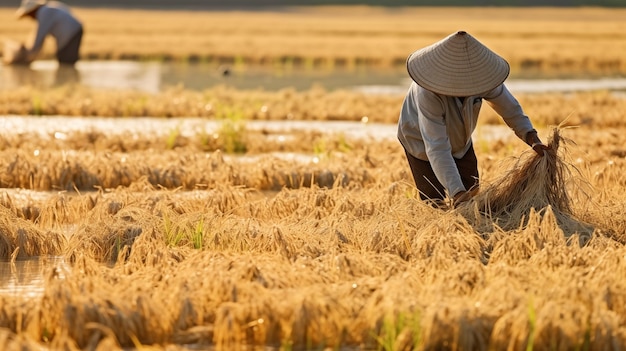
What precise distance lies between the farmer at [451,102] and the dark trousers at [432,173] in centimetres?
12

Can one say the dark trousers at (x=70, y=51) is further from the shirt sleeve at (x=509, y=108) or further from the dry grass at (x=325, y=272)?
the shirt sleeve at (x=509, y=108)

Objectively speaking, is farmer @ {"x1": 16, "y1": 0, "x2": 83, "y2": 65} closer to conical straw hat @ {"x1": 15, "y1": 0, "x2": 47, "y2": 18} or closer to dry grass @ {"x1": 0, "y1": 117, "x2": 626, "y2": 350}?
conical straw hat @ {"x1": 15, "y1": 0, "x2": 47, "y2": 18}

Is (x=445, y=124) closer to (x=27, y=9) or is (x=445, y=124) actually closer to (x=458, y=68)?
(x=458, y=68)

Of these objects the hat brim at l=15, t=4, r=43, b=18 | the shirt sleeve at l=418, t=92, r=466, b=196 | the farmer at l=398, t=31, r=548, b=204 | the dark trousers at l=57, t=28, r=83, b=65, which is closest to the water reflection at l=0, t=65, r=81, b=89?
the dark trousers at l=57, t=28, r=83, b=65

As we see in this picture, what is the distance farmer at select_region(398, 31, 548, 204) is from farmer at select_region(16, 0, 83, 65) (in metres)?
14.3

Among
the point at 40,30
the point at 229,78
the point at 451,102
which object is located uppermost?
the point at 451,102

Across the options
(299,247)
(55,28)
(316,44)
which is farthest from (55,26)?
(299,247)

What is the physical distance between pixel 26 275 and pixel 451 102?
7.69 ft

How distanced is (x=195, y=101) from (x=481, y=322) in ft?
33.3

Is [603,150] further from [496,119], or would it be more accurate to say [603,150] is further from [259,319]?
[259,319]

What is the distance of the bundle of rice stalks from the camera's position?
6.25m

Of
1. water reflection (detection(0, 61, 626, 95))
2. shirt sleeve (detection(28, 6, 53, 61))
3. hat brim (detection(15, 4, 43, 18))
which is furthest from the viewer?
shirt sleeve (detection(28, 6, 53, 61))

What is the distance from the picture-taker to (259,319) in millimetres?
4617

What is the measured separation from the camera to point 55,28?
21.0m
